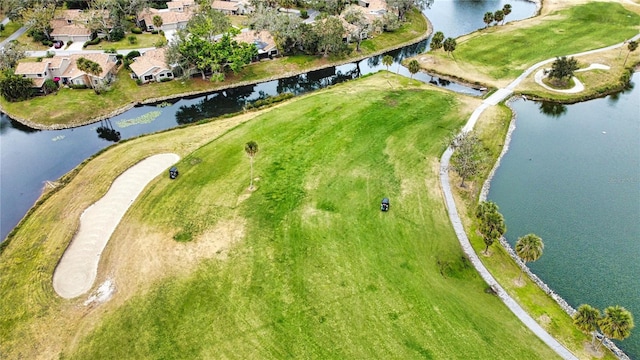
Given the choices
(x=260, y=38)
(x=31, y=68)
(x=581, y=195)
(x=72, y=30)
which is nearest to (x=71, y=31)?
(x=72, y=30)

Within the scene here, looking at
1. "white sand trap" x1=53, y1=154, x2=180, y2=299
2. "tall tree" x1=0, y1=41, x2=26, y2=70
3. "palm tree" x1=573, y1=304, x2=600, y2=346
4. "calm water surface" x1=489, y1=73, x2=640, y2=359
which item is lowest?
"calm water surface" x1=489, y1=73, x2=640, y2=359

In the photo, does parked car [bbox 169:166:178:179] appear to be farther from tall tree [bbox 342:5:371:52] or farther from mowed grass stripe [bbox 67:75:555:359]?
tall tree [bbox 342:5:371:52]

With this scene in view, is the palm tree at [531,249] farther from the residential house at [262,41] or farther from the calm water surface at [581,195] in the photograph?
the residential house at [262,41]

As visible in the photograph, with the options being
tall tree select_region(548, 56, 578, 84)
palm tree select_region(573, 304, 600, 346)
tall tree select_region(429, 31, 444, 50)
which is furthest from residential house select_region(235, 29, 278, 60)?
palm tree select_region(573, 304, 600, 346)

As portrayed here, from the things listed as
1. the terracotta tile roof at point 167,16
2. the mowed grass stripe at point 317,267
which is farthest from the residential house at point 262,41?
the mowed grass stripe at point 317,267

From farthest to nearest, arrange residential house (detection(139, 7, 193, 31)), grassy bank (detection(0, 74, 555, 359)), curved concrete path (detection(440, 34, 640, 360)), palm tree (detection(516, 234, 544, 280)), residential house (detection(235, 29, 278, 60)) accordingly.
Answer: residential house (detection(139, 7, 193, 31)) → residential house (detection(235, 29, 278, 60)) → palm tree (detection(516, 234, 544, 280)) → curved concrete path (detection(440, 34, 640, 360)) → grassy bank (detection(0, 74, 555, 359))

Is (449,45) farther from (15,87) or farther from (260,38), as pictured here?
(15,87)

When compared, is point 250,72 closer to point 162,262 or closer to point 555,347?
point 162,262

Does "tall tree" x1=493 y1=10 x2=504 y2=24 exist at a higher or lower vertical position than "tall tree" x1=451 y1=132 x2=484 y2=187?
higher
